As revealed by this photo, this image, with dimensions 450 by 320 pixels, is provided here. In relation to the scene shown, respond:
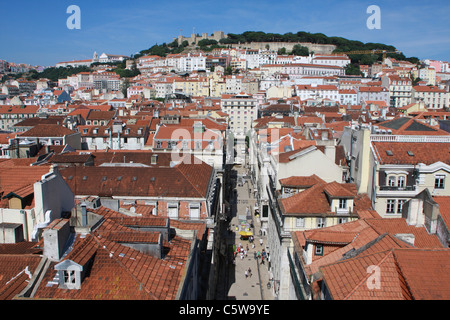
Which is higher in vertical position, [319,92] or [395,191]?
[319,92]

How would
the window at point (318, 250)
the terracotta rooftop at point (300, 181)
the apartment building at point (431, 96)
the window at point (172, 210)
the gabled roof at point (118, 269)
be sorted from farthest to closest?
the apartment building at point (431, 96) → the terracotta rooftop at point (300, 181) → the window at point (172, 210) → the window at point (318, 250) → the gabled roof at point (118, 269)

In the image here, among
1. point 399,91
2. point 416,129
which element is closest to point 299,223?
point 416,129

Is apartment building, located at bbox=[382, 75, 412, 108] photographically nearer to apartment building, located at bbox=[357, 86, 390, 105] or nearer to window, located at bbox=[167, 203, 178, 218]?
apartment building, located at bbox=[357, 86, 390, 105]

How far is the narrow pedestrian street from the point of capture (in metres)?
27.2

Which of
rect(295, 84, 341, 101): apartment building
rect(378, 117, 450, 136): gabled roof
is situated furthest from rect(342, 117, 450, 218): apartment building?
rect(295, 84, 341, 101): apartment building

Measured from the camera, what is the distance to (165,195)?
2536 centimetres

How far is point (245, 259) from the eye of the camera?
107 ft

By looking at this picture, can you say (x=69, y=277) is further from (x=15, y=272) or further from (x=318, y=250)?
(x=318, y=250)

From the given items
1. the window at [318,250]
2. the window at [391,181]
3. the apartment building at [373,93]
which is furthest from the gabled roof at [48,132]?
the apartment building at [373,93]

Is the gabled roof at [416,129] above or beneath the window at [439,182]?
above

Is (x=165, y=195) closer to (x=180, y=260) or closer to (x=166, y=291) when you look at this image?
(x=180, y=260)

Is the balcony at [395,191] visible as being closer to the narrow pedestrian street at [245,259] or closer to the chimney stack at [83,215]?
the narrow pedestrian street at [245,259]

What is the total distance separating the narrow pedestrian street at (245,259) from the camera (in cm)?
2716
